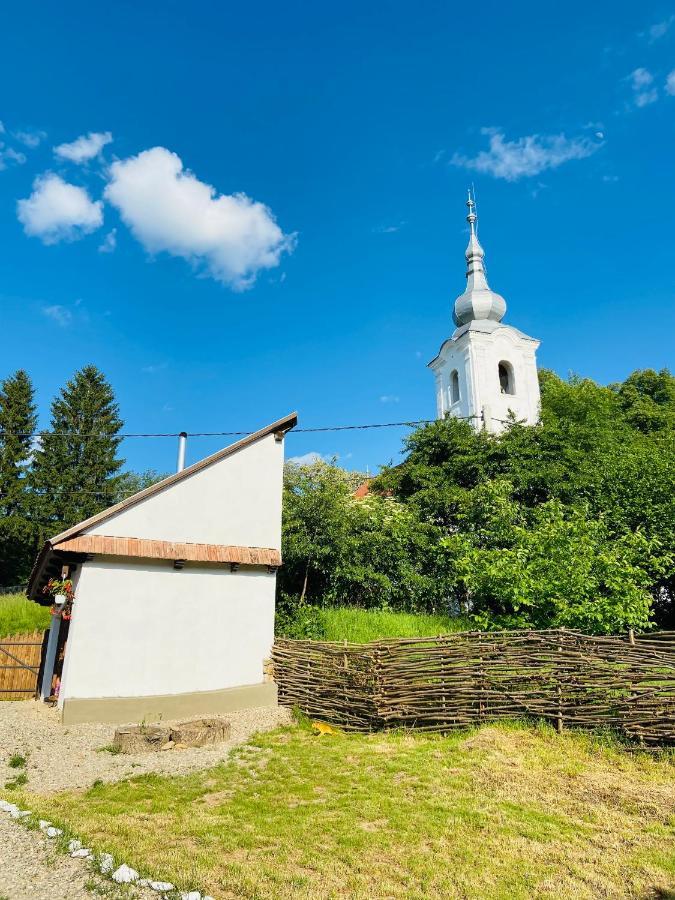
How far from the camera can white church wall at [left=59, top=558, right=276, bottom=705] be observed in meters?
9.41

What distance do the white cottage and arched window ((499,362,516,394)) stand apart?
2477 cm

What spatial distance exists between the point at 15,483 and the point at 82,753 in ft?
96.6

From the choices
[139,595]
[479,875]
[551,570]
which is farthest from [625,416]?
[479,875]

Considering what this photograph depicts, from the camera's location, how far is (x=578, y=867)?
14.9 ft

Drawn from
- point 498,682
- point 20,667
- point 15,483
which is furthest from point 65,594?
point 15,483

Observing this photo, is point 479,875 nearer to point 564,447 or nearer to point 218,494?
point 218,494

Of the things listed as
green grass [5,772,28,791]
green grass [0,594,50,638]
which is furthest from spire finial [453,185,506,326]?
green grass [5,772,28,791]

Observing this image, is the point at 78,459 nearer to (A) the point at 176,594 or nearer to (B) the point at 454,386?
(B) the point at 454,386

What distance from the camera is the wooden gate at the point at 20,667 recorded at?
13.2 metres

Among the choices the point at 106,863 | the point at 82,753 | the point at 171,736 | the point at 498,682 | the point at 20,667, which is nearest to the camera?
the point at 106,863

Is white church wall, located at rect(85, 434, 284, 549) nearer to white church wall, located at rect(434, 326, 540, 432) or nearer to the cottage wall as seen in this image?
the cottage wall

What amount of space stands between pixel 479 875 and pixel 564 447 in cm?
1709

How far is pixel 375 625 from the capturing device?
1227 cm

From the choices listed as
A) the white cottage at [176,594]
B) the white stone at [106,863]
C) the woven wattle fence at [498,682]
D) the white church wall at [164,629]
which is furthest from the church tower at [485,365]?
the white stone at [106,863]
